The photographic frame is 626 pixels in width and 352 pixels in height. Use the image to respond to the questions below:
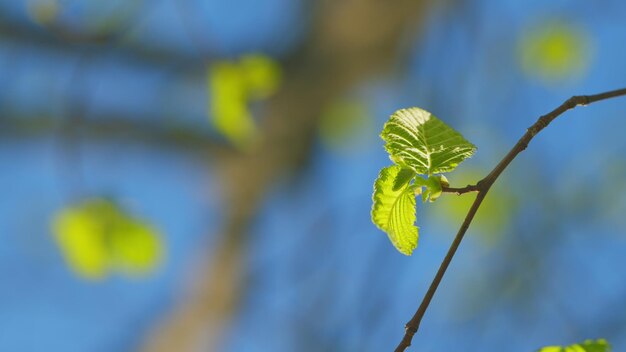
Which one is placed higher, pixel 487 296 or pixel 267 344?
pixel 267 344

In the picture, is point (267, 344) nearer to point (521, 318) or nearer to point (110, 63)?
point (521, 318)

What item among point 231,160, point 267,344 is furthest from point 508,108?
point 267,344

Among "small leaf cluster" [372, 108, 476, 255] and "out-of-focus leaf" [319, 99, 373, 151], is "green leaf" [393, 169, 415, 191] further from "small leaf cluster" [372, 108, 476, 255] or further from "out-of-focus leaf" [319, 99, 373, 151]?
"out-of-focus leaf" [319, 99, 373, 151]

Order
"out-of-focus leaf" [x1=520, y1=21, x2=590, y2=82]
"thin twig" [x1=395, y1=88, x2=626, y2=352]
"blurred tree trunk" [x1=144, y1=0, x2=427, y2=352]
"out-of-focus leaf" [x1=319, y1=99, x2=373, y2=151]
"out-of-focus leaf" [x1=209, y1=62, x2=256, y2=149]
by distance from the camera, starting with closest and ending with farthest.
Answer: "thin twig" [x1=395, y1=88, x2=626, y2=352], "out-of-focus leaf" [x1=209, y1=62, x2=256, y2=149], "out-of-focus leaf" [x1=520, y1=21, x2=590, y2=82], "blurred tree trunk" [x1=144, y1=0, x2=427, y2=352], "out-of-focus leaf" [x1=319, y1=99, x2=373, y2=151]

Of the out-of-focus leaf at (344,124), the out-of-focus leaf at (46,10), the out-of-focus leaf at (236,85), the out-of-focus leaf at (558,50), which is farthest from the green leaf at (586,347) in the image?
the out-of-focus leaf at (344,124)

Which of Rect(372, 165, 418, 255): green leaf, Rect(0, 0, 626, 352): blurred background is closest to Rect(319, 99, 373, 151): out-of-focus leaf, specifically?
Rect(0, 0, 626, 352): blurred background

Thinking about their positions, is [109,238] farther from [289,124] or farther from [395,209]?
[289,124]
